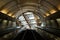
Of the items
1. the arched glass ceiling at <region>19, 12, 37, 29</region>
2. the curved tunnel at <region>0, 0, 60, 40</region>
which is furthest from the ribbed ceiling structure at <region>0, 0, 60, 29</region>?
the arched glass ceiling at <region>19, 12, 37, 29</region>

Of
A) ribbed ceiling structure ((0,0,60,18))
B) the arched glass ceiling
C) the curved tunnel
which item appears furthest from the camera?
the arched glass ceiling

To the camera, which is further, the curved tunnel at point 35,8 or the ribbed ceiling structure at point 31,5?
the ribbed ceiling structure at point 31,5

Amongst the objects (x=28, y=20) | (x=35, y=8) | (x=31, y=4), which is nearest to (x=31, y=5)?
(x=31, y=4)

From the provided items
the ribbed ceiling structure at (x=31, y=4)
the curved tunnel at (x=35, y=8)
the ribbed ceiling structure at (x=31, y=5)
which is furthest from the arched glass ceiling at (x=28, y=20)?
the ribbed ceiling structure at (x=31, y=4)

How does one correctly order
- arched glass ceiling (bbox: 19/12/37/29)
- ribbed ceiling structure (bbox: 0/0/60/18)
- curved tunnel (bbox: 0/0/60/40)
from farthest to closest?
arched glass ceiling (bbox: 19/12/37/29) → ribbed ceiling structure (bbox: 0/0/60/18) → curved tunnel (bbox: 0/0/60/40)

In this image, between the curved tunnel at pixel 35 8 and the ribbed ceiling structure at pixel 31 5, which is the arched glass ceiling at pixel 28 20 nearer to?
the curved tunnel at pixel 35 8

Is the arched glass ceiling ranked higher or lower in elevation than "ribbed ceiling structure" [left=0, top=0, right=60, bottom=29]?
higher

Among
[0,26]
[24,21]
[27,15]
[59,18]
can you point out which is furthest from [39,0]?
[24,21]

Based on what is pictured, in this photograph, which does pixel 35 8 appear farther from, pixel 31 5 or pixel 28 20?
pixel 28 20

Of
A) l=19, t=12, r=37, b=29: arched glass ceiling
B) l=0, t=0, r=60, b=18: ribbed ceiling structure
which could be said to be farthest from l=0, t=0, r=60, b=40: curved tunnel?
l=19, t=12, r=37, b=29: arched glass ceiling

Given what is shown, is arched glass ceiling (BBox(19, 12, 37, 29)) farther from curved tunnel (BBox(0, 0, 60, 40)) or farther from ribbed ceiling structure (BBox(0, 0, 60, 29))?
ribbed ceiling structure (BBox(0, 0, 60, 29))

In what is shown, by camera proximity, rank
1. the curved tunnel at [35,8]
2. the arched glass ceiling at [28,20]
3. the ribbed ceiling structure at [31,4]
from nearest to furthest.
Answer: the curved tunnel at [35,8], the ribbed ceiling structure at [31,4], the arched glass ceiling at [28,20]

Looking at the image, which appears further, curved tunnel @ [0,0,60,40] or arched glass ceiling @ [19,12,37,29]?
arched glass ceiling @ [19,12,37,29]

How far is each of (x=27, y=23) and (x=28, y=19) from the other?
126 inches
